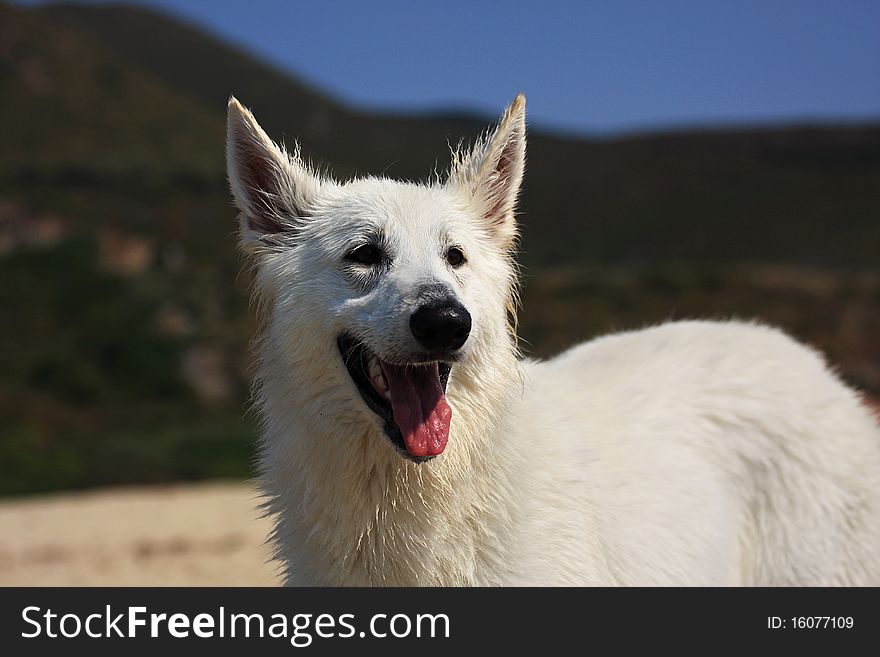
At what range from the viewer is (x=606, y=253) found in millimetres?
45375

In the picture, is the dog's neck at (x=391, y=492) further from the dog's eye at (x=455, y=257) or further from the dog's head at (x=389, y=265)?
the dog's eye at (x=455, y=257)

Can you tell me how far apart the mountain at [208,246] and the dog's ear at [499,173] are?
18.9 feet

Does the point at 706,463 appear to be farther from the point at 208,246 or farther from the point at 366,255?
the point at 208,246

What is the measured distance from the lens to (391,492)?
377cm

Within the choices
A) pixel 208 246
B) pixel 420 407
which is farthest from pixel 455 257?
pixel 208 246

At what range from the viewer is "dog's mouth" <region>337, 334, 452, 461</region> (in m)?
3.57

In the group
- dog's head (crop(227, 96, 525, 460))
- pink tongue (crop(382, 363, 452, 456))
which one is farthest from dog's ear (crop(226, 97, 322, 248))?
pink tongue (crop(382, 363, 452, 456))

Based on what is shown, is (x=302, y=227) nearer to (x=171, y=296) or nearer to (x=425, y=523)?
(x=425, y=523)

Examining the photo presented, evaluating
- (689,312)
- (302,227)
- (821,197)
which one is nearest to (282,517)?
(302,227)

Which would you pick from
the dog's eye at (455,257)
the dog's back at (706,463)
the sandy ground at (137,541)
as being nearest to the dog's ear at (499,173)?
the dog's eye at (455,257)

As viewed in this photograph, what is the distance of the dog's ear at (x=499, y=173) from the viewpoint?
4176 mm

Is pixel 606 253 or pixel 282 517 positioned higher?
pixel 606 253

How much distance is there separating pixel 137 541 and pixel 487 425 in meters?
7.43
